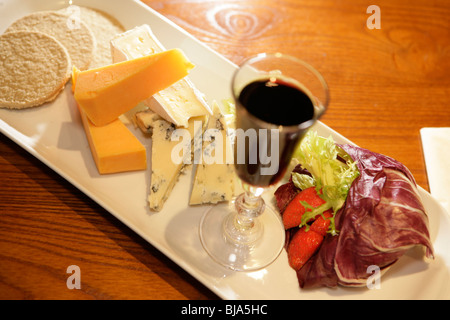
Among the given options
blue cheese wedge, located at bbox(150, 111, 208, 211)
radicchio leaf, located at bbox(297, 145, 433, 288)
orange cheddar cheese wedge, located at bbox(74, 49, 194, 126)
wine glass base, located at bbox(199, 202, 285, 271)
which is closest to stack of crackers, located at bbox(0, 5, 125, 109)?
orange cheddar cheese wedge, located at bbox(74, 49, 194, 126)

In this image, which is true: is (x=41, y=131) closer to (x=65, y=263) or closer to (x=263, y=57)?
(x=65, y=263)

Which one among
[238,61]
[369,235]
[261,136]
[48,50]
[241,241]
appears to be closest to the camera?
[261,136]

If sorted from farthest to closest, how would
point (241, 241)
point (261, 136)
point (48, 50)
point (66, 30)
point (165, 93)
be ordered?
point (66, 30), point (48, 50), point (165, 93), point (241, 241), point (261, 136)

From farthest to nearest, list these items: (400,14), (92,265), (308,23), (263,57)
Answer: (400,14), (308,23), (92,265), (263,57)

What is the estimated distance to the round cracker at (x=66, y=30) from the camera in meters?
1.82

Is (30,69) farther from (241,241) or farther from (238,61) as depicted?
(241,241)

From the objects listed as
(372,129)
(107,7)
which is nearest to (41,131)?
(107,7)

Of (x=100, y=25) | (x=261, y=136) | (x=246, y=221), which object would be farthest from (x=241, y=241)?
(x=100, y=25)

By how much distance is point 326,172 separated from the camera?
4.85 feet

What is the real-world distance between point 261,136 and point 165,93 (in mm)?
679

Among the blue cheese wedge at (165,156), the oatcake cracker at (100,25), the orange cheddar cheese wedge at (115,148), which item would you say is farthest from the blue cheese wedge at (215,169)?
the oatcake cracker at (100,25)

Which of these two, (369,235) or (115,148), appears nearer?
(369,235)

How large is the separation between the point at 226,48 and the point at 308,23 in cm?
51

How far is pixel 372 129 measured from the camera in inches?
74.7
